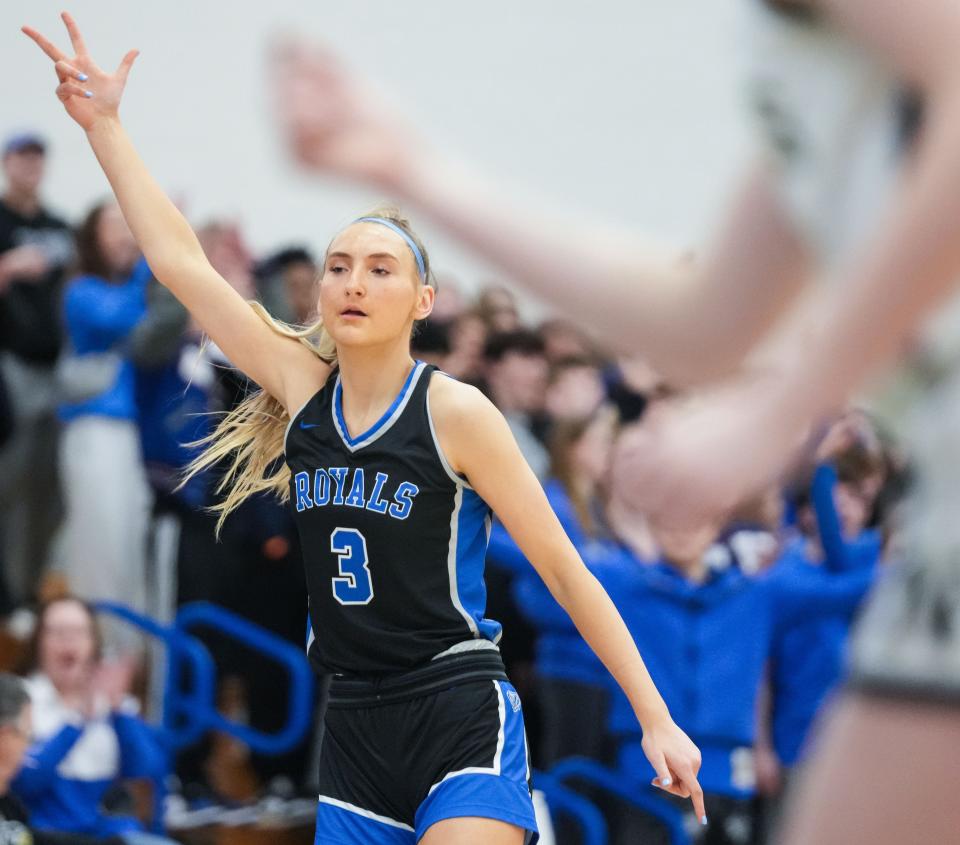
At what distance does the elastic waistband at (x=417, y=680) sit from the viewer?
10.6 feet

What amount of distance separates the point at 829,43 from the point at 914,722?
0.68 m

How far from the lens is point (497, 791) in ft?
10.4

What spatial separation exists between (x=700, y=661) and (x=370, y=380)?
2759mm

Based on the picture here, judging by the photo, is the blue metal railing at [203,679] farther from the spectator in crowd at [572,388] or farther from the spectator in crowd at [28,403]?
the spectator in crowd at [572,388]

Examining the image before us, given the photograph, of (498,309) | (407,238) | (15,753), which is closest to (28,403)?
(15,753)

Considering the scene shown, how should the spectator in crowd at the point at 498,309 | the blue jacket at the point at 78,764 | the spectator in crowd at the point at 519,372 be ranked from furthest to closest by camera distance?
the spectator in crowd at the point at 498,309 → the spectator in crowd at the point at 519,372 → the blue jacket at the point at 78,764

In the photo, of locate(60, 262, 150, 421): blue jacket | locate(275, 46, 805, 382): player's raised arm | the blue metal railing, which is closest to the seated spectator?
the blue metal railing

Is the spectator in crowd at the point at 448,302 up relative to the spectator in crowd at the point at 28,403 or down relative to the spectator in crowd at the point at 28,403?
up

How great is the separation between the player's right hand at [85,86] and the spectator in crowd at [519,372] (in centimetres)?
364

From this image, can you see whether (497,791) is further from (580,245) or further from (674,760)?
(580,245)

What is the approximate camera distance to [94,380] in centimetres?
626

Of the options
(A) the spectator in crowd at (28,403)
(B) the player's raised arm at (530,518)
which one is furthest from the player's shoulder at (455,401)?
(A) the spectator in crowd at (28,403)

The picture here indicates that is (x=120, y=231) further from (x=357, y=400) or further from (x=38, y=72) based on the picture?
(x=357, y=400)

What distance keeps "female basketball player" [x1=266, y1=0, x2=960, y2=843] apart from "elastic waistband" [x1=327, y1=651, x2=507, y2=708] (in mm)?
1523
